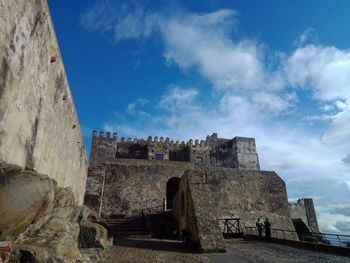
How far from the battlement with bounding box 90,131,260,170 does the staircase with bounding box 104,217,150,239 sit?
13263 millimetres

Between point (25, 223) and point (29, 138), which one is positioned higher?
point (29, 138)

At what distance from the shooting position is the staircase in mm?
11797

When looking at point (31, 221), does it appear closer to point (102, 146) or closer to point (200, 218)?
point (200, 218)

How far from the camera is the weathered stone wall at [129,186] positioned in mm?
15727

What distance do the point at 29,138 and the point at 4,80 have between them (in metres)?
A: 1.42

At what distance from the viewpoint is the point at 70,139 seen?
7816 millimetres

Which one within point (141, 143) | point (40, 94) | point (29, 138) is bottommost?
point (29, 138)

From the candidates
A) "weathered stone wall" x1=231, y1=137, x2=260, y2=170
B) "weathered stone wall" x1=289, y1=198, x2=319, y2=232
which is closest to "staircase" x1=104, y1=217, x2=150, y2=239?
"weathered stone wall" x1=231, y1=137, x2=260, y2=170

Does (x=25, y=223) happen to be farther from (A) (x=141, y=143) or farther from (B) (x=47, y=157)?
(A) (x=141, y=143)

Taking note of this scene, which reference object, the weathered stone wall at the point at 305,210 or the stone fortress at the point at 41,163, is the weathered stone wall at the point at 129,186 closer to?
the stone fortress at the point at 41,163

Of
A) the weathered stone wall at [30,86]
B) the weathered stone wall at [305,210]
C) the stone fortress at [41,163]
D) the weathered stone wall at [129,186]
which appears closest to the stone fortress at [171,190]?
the weathered stone wall at [129,186]

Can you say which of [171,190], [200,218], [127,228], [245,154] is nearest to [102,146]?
[171,190]

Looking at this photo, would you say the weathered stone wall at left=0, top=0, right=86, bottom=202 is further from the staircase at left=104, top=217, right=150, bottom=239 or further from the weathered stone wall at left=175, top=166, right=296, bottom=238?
the weathered stone wall at left=175, top=166, right=296, bottom=238

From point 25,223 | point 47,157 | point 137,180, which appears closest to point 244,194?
point 137,180
